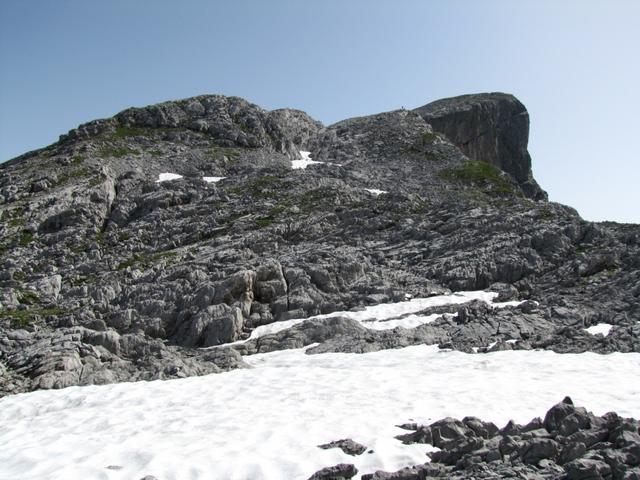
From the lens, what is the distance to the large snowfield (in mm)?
12531

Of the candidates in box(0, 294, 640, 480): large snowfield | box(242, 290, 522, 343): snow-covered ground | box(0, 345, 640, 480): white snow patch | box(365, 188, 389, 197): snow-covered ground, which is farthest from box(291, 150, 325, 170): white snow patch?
box(0, 345, 640, 480): white snow patch

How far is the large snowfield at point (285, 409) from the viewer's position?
41.1 ft

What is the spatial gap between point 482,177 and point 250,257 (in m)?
42.5

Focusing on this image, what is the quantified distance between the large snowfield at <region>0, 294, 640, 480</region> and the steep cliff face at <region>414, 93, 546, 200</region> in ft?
289

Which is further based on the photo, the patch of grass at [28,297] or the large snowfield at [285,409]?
the patch of grass at [28,297]

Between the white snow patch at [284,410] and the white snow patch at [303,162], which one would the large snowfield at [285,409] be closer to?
the white snow patch at [284,410]

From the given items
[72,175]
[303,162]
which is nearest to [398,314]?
[72,175]

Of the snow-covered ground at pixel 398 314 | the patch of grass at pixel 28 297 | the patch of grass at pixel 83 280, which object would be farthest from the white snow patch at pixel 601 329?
the patch of grass at pixel 28 297

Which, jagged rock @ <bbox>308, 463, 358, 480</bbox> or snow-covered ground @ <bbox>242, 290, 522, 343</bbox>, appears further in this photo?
snow-covered ground @ <bbox>242, 290, 522, 343</bbox>

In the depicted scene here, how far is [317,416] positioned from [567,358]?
11.0m

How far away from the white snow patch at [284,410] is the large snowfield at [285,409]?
0.04 meters

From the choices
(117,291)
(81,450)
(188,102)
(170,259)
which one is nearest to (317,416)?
(81,450)

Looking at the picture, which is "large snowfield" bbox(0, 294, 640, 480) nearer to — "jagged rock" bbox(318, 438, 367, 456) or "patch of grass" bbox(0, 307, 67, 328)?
"jagged rock" bbox(318, 438, 367, 456)

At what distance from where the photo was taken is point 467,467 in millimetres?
11227
